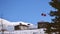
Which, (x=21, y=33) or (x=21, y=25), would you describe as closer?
(x=21, y=33)

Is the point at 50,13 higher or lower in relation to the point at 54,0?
lower

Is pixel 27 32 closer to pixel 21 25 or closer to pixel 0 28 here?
pixel 0 28

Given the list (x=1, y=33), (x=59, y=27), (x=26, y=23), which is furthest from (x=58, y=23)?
(x=26, y=23)

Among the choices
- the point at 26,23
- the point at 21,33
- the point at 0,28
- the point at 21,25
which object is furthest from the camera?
the point at 26,23

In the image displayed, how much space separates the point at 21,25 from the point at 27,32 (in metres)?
5.48

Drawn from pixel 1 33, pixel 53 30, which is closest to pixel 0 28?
pixel 1 33

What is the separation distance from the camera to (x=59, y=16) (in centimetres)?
872

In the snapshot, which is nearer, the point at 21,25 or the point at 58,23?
the point at 58,23

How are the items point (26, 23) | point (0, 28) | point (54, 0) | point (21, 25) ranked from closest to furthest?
point (54, 0) < point (0, 28) < point (21, 25) < point (26, 23)

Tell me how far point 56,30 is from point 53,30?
142 mm

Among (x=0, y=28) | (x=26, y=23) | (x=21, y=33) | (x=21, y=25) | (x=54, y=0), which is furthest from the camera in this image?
(x=26, y=23)

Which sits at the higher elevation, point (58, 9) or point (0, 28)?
point (58, 9)

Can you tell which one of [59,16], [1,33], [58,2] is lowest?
[1,33]

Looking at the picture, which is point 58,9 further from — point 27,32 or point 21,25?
point 21,25
